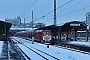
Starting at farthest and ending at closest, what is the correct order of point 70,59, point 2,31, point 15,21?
point 15,21 → point 2,31 → point 70,59

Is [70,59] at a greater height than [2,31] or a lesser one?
lesser

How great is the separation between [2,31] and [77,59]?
3070 cm

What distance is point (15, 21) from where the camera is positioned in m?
173

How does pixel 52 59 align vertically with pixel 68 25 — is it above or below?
below

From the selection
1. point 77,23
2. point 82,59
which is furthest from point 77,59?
point 77,23

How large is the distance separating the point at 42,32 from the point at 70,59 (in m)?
25.5

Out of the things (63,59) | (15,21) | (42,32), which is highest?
(15,21)

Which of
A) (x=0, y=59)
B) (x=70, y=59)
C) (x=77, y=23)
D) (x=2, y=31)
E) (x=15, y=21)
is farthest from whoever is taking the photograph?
(x=15, y=21)

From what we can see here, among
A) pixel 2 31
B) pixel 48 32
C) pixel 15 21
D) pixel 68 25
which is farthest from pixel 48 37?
pixel 15 21

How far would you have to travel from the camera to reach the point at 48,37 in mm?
39656

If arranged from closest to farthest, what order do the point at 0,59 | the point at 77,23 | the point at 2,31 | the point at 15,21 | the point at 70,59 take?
the point at 0,59
the point at 70,59
the point at 77,23
the point at 2,31
the point at 15,21

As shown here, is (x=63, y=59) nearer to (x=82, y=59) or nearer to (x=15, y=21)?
(x=82, y=59)

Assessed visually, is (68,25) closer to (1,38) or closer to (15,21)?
(1,38)

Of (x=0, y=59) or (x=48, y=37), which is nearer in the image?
(x=0, y=59)
